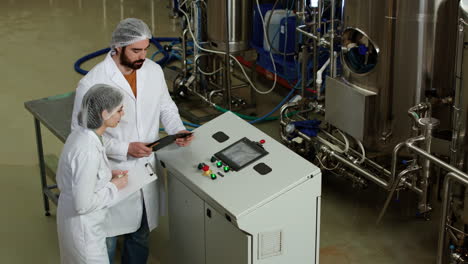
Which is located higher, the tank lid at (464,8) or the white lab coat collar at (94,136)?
the tank lid at (464,8)

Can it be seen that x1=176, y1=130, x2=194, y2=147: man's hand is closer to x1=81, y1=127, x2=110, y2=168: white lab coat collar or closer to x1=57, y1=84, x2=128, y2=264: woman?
x1=57, y1=84, x2=128, y2=264: woman

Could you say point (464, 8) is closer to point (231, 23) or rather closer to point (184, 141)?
point (184, 141)

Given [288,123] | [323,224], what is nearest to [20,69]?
[288,123]

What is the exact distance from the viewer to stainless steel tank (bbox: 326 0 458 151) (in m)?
3.23

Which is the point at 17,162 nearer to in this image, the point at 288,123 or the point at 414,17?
the point at 288,123

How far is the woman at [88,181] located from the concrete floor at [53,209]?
0.84 meters

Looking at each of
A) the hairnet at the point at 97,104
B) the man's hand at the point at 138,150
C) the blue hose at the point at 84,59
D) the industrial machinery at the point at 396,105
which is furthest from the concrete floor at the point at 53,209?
the hairnet at the point at 97,104

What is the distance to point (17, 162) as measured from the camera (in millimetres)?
4414

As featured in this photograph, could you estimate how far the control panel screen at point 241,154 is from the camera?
9.11ft

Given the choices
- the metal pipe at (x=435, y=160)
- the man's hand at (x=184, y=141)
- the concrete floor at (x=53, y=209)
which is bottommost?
Answer: the concrete floor at (x=53, y=209)

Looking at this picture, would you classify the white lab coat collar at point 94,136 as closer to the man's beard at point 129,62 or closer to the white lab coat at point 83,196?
the white lab coat at point 83,196

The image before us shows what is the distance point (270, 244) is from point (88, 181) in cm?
73

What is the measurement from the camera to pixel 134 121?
2.84 m

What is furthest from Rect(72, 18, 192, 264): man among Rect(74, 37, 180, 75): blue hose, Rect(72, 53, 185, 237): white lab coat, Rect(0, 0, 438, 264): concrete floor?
Rect(74, 37, 180, 75): blue hose
